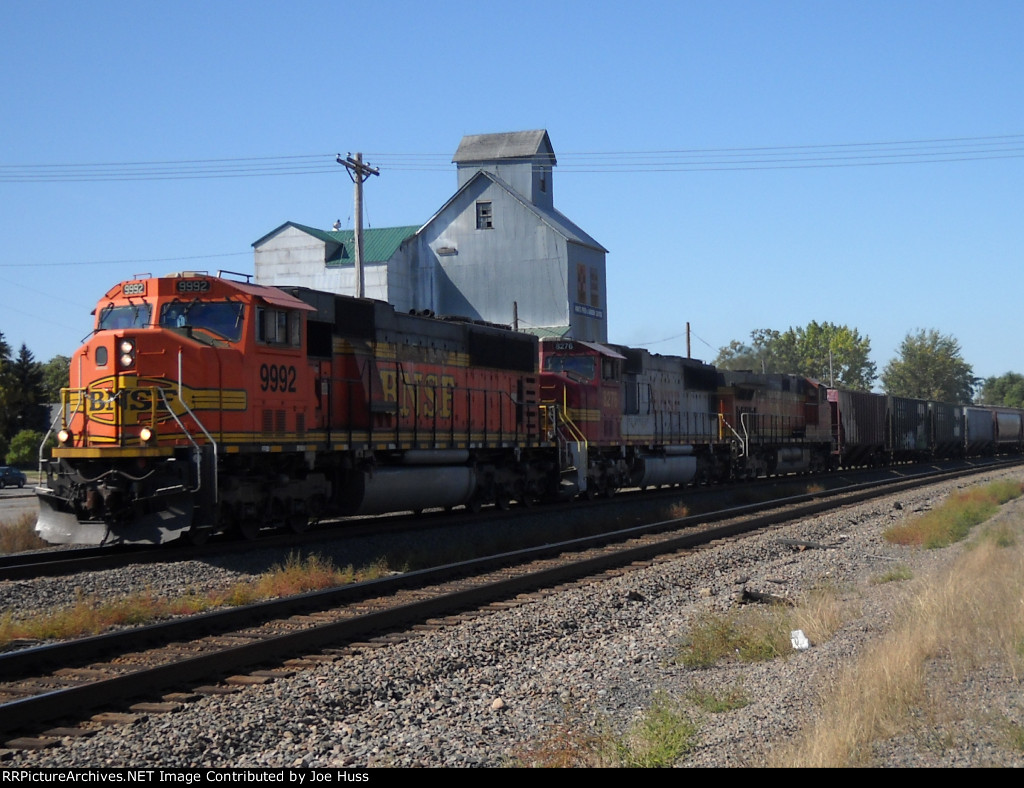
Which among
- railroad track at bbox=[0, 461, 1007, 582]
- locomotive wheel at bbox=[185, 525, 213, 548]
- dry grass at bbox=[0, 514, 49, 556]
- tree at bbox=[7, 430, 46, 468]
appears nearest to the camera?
railroad track at bbox=[0, 461, 1007, 582]

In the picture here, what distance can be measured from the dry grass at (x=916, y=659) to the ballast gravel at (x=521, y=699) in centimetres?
15

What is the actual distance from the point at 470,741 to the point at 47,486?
9.52m

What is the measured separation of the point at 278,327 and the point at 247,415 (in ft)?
4.67

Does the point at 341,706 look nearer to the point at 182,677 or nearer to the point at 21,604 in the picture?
the point at 182,677

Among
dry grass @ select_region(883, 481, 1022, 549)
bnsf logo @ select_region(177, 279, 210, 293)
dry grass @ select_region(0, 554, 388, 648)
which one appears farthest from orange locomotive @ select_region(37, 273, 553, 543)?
dry grass @ select_region(883, 481, 1022, 549)

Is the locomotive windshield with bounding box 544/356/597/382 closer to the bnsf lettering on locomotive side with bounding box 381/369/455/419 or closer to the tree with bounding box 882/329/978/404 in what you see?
the bnsf lettering on locomotive side with bounding box 381/369/455/419

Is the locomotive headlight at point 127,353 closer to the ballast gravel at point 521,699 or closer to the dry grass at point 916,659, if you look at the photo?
the ballast gravel at point 521,699

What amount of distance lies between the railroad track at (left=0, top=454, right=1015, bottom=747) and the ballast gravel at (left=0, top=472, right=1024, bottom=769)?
39cm

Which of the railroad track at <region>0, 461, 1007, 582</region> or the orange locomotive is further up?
the orange locomotive

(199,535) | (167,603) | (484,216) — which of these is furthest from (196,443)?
(484,216)

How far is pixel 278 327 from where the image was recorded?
14.9 m

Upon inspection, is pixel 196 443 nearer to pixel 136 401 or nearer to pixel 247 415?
pixel 136 401

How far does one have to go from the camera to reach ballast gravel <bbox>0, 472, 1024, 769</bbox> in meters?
5.82

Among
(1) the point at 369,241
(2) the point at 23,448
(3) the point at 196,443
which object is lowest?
(3) the point at 196,443
